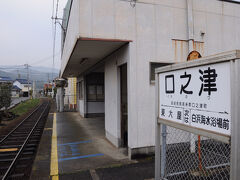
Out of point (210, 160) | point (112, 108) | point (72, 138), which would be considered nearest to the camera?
point (210, 160)

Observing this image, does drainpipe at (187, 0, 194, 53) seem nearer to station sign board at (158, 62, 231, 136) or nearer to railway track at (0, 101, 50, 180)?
station sign board at (158, 62, 231, 136)

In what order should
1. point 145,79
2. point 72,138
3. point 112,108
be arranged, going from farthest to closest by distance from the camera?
point 72,138 → point 112,108 → point 145,79

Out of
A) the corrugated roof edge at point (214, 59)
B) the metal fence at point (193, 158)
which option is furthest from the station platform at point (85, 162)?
the corrugated roof edge at point (214, 59)

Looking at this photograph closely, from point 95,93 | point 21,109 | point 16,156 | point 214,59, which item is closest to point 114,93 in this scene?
point 16,156

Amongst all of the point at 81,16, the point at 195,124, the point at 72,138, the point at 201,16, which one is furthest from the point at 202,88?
the point at 72,138

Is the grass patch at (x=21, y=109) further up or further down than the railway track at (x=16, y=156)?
further up

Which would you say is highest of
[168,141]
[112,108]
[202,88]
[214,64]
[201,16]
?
[201,16]

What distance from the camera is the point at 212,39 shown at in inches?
242

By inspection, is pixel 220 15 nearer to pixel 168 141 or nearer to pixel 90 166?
pixel 168 141

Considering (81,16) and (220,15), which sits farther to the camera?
(220,15)

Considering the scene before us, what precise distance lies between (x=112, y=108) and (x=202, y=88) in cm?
498

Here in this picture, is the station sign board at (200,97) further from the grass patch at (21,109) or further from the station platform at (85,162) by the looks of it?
the grass patch at (21,109)

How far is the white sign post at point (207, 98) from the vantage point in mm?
1719

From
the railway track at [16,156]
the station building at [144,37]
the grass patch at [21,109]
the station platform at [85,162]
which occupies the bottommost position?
the railway track at [16,156]
